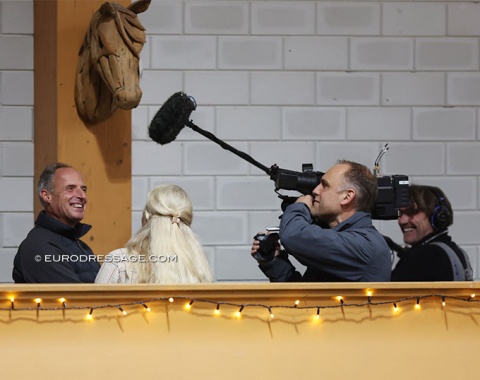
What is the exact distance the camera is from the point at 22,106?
555cm

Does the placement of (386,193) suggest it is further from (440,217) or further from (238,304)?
(238,304)

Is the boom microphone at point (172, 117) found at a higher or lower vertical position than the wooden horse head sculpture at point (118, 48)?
lower

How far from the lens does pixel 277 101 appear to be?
573 cm

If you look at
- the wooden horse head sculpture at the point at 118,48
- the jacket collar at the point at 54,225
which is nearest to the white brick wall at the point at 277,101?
the wooden horse head sculpture at the point at 118,48

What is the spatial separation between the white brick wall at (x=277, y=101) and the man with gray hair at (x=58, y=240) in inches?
46.6

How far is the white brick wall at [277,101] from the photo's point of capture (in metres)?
5.58

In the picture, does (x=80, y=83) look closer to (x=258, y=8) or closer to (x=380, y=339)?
(x=258, y=8)

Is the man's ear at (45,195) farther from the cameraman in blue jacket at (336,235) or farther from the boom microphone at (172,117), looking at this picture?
the cameraman in blue jacket at (336,235)

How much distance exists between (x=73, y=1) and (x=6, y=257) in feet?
4.31

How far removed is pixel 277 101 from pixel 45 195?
1.65 m

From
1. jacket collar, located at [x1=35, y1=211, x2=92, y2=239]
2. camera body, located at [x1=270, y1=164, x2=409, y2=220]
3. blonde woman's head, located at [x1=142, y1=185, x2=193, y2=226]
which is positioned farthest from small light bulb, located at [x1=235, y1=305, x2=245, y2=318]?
jacket collar, located at [x1=35, y1=211, x2=92, y2=239]

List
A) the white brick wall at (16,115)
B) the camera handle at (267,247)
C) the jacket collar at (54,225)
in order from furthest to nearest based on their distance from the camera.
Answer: the white brick wall at (16,115), the jacket collar at (54,225), the camera handle at (267,247)

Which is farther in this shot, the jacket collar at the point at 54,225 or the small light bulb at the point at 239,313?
the jacket collar at the point at 54,225

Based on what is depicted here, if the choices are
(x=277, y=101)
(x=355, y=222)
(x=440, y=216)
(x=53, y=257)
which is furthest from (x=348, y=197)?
(x=277, y=101)
